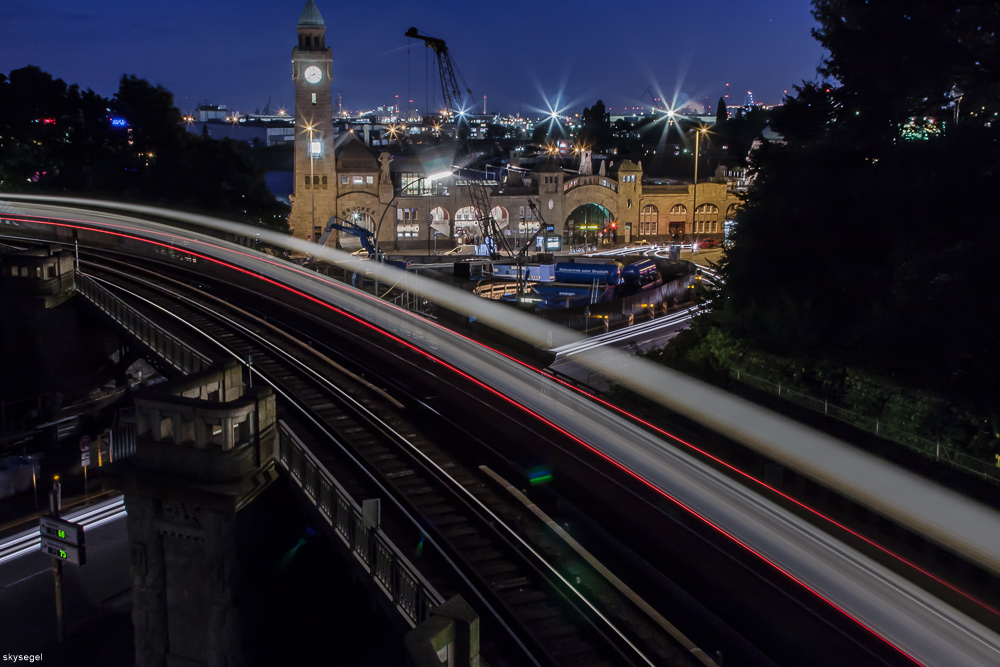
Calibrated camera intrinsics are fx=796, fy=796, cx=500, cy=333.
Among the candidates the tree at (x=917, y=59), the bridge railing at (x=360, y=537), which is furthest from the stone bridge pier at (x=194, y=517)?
the tree at (x=917, y=59)

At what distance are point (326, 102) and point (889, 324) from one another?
217 ft

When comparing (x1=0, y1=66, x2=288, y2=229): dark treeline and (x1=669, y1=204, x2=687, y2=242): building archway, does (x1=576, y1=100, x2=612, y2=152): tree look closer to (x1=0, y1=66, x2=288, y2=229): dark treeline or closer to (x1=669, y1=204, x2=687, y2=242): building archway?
(x1=669, y1=204, x2=687, y2=242): building archway

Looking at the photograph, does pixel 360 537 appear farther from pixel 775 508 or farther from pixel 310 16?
pixel 310 16

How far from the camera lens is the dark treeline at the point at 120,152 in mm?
58250

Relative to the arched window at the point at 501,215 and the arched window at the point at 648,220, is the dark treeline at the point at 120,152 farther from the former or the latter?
the arched window at the point at 648,220

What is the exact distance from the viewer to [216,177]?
5856 cm

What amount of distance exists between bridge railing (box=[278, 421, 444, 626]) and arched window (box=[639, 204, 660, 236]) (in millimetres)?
76922

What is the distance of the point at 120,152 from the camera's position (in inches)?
2494

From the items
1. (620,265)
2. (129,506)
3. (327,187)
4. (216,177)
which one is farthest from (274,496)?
(327,187)

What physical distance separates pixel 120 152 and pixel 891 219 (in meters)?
60.8

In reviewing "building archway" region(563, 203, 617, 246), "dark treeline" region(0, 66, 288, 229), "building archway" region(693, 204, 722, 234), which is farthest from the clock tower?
"building archway" region(693, 204, 722, 234)

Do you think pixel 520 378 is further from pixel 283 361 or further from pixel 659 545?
pixel 659 545

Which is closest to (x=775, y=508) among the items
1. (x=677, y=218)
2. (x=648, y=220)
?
(x=648, y=220)

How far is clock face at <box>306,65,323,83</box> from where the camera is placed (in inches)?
2904
